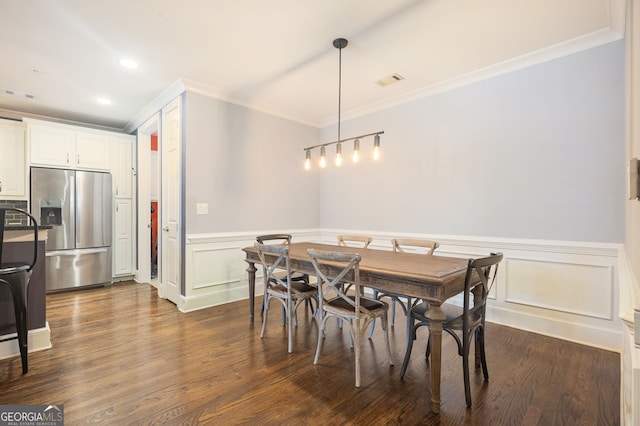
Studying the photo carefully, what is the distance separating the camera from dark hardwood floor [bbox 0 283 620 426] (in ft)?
5.64

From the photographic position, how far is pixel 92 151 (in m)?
4.57

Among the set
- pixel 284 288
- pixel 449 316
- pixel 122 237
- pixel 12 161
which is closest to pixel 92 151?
pixel 12 161

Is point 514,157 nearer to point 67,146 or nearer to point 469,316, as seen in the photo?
point 469,316

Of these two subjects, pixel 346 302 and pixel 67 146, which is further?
pixel 67 146

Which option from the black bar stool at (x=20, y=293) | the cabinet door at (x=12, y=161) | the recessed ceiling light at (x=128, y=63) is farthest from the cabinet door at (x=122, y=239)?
the black bar stool at (x=20, y=293)

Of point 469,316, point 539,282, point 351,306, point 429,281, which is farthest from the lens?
point 539,282

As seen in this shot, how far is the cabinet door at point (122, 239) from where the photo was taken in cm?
478

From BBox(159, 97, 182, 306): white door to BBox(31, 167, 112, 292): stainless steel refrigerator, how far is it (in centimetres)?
129

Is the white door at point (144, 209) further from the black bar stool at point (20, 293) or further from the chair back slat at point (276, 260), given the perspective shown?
the chair back slat at point (276, 260)

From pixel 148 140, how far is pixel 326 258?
4.24 m

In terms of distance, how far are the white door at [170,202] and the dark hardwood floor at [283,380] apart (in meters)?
0.87

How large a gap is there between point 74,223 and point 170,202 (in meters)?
1.78

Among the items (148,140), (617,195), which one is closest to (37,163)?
(148,140)

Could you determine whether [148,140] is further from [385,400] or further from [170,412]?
[385,400]
